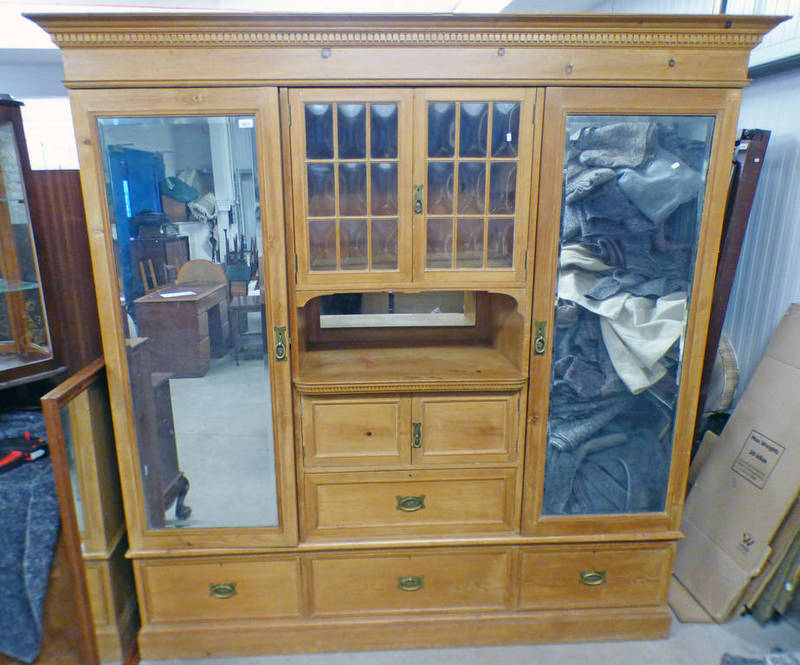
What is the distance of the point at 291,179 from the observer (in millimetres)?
1505

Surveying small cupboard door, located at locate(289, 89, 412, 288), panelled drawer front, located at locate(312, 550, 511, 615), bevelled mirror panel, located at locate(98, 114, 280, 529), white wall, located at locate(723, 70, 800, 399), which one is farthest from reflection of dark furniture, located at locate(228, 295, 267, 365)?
white wall, located at locate(723, 70, 800, 399)

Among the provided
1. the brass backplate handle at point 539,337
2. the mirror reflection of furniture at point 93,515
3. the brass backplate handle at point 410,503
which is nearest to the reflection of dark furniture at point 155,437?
the mirror reflection of furniture at point 93,515

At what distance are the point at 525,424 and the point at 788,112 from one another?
1494 mm

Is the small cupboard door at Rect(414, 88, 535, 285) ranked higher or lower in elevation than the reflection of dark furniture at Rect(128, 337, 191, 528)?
higher

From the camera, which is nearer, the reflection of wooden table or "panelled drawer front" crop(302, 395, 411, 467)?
the reflection of wooden table

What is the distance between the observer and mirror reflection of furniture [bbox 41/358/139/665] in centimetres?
146

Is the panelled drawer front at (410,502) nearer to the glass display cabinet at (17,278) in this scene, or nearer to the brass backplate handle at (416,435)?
the brass backplate handle at (416,435)

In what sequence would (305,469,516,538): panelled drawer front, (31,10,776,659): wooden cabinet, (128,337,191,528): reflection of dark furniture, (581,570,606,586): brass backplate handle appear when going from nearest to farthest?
(31,10,776,659): wooden cabinet → (128,337,191,528): reflection of dark furniture → (305,469,516,538): panelled drawer front → (581,570,606,586): brass backplate handle

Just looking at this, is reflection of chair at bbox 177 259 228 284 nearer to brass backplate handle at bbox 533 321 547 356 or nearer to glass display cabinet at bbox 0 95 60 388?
glass display cabinet at bbox 0 95 60 388

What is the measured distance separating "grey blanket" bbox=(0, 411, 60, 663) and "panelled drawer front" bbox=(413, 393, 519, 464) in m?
1.13

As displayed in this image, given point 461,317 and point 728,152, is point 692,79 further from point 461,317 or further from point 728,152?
point 461,317

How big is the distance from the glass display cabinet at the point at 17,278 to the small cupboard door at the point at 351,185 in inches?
35.1

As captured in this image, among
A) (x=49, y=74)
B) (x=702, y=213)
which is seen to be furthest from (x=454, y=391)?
(x=49, y=74)

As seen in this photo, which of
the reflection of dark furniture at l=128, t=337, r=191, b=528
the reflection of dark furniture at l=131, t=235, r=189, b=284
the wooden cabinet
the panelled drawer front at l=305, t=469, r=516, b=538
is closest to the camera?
the wooden cabinet
